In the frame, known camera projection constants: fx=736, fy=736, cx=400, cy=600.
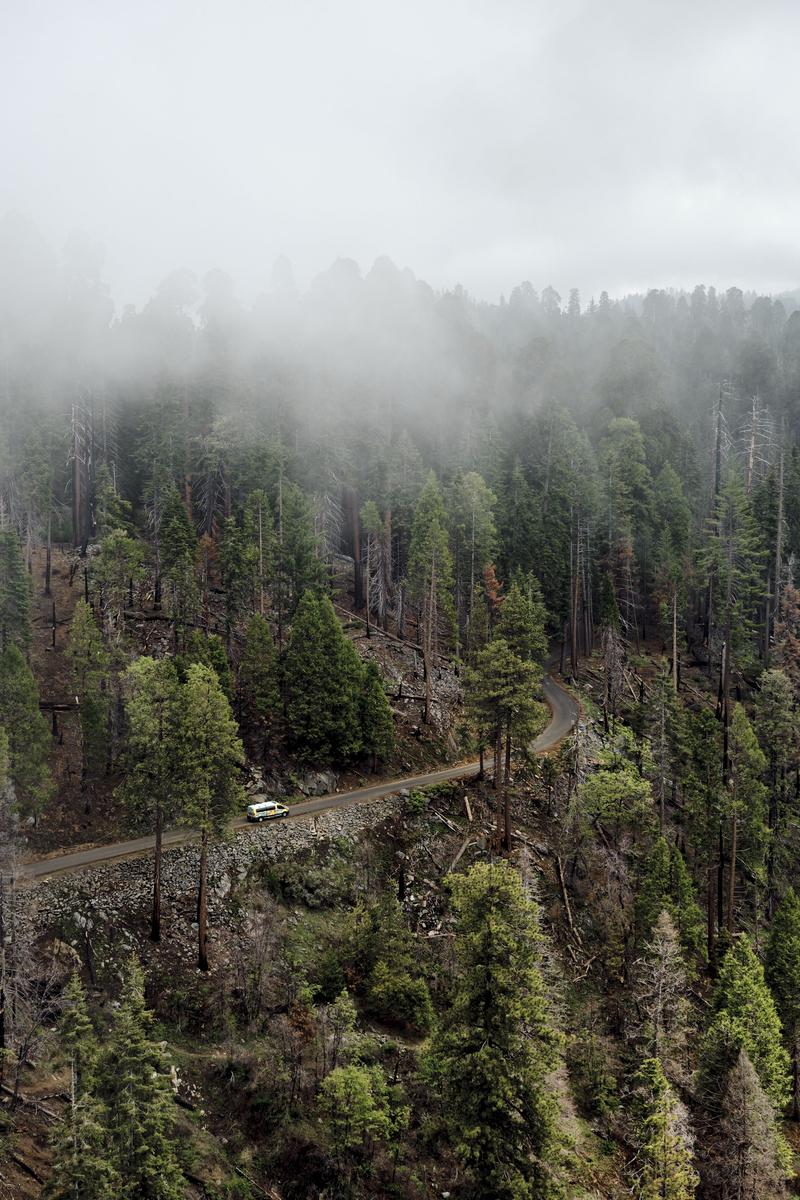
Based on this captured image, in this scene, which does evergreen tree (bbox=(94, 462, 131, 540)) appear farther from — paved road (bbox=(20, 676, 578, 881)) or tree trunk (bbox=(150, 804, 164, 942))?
tree trunk (bbox=(150, 804, 164, 942))

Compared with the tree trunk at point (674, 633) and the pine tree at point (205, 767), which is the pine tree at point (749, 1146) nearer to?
the pine tree at point (205, 767)

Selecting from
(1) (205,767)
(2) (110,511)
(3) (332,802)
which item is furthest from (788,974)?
(2) (110,511)

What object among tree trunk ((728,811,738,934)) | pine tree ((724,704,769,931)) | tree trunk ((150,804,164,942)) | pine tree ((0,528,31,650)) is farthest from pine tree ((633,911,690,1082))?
pine tree ((0,528,31,650))

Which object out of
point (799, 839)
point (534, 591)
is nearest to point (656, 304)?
point (534, 591)

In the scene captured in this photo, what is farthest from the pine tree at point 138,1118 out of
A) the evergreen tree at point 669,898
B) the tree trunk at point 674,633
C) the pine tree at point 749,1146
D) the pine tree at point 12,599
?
the tree trunk at point 674,633

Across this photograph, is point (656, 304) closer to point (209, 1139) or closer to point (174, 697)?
point (174, 697)

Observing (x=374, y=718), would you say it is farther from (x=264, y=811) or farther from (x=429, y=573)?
(x=429, y=573)
